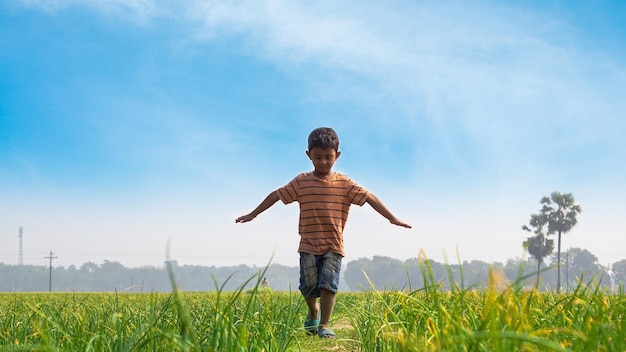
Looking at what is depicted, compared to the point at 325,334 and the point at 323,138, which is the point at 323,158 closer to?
the point at 323,138

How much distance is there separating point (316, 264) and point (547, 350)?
3.86m

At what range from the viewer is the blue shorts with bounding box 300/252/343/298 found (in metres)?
5.71

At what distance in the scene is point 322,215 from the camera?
5848 millimetres

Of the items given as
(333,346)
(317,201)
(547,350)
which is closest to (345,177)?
(317,201)

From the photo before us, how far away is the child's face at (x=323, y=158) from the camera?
18.5 feet

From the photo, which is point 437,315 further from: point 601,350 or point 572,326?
point 601,350

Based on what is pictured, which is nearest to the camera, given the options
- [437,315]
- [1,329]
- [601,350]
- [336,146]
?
[601,350]

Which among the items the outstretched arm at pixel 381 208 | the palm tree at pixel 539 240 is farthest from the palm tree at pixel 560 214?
the outstretched arm at pixel 381 208

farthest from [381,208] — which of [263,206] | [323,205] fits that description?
[263,206]

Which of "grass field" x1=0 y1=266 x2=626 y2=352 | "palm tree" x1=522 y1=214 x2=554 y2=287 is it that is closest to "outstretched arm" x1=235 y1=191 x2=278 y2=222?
"grass field" x1=0 y1=266 x2=626 y2=352

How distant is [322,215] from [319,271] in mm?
555

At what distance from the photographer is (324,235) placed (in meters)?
5.80

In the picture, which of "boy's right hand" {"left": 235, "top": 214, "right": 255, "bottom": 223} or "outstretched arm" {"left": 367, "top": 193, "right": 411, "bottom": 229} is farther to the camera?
"boy's right hand" {"left": 235, "top": 214, "right": 255, "bottom": 223}

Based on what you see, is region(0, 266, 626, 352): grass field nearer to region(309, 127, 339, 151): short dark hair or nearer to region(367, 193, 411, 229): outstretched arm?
region(367, 193, 411, 229): outstretched arm
